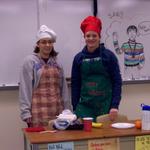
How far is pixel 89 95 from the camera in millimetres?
3240

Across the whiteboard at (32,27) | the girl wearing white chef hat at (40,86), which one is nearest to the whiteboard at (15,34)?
the whiteboard at (32,27)

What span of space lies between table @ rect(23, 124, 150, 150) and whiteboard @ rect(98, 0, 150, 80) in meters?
1.58

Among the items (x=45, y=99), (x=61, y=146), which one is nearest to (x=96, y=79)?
(x=45, y=99)

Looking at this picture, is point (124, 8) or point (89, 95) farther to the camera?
point (124, 8)

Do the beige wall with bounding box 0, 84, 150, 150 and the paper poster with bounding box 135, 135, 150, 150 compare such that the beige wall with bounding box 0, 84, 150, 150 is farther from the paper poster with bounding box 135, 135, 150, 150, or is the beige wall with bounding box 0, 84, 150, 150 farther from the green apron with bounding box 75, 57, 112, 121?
the paper poster with bounding box 135, 135, 150, 150

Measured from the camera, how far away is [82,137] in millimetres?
2211

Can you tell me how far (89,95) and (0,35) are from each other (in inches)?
41.2

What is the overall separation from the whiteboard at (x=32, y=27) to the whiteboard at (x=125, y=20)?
0.64 ft

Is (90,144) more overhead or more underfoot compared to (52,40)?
more underfoot

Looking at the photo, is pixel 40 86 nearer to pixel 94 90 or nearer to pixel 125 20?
pixel 94 90

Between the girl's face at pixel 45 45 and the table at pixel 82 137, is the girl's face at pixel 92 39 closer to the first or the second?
the girl's face at pixel 45 45

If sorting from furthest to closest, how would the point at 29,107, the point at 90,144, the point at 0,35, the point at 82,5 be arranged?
1. the point at 82,5
2. the point at 0,35
3. the point at 29,107
4. the point at 90,144

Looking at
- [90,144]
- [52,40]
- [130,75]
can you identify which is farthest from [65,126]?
[130,75]

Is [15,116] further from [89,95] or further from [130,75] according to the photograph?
[130,75]
